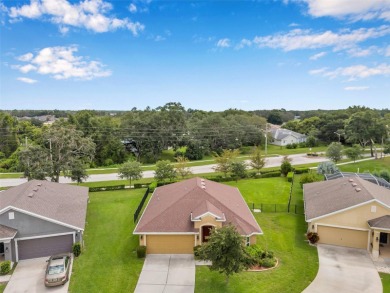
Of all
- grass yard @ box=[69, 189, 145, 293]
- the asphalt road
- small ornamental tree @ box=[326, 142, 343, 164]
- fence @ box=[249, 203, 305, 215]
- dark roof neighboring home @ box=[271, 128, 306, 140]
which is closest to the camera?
grass yard @ box=[69, 189, 145, 293]

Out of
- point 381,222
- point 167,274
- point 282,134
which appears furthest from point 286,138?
point 167,274

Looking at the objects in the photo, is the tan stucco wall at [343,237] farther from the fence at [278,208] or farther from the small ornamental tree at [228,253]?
the small ornamental tree at [228,253]

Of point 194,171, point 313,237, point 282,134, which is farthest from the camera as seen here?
point 282,134

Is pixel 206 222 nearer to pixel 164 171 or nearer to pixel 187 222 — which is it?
pixel 187 222

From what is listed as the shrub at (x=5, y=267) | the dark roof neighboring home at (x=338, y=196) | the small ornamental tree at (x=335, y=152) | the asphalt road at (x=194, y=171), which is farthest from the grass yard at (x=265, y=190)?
the shrub at (x=5, y=267)

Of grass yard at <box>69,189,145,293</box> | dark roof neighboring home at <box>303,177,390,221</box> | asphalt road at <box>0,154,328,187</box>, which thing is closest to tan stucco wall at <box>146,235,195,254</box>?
grass yard at <box>69,189,145,293</box>

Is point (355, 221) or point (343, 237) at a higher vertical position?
point (355, 221)

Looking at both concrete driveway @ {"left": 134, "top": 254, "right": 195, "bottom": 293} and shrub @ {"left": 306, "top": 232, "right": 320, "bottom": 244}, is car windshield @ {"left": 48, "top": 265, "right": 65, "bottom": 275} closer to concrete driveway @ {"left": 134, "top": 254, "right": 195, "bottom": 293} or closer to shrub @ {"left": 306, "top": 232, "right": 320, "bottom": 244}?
concrete driveway @ {"left": 134, "top": 254, "right": 195, "bottom": 293}
